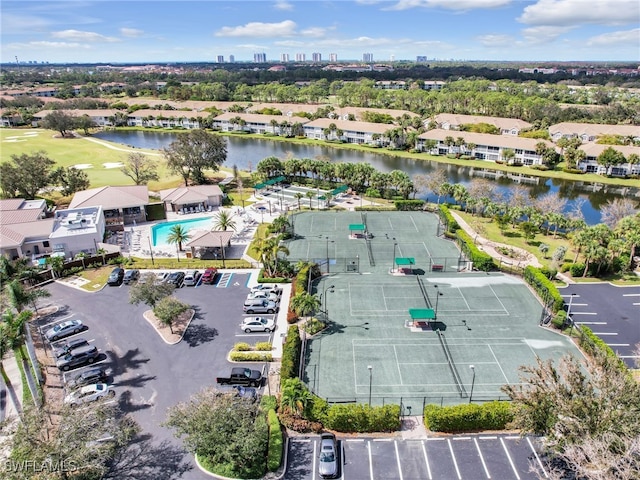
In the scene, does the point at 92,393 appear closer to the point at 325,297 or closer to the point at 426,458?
the point at 325,297

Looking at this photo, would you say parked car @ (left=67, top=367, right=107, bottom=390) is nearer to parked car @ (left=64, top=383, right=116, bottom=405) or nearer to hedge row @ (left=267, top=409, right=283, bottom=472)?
parked car @ (left=64, top=383, right=116, bottom=405)

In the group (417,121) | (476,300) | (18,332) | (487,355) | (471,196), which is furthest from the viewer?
(417,121)

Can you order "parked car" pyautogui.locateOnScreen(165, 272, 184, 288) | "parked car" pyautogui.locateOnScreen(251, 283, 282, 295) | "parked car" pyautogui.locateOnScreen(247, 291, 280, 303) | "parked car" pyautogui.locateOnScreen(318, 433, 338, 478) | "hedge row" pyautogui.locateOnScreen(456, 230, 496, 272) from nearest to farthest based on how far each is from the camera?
"parked car" pyautogui.locateOnScreen(318, 433, 338, 478) < "parked car" pyautogui.locateOnScreen(247, 291, 280, 303) < "parked car" pyautogui.locateOnScreen(251, 283, 282, 295) < "parked car" pyautogui.locateOnScreen(165, 272, 184, 288) < "hedge row" pyautogui.locateOnScreen(456, 230, 496, 272)

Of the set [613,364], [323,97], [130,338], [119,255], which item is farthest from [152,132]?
[613,364]

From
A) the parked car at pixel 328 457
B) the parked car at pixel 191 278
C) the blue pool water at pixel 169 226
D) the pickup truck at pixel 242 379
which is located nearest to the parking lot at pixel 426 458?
the parked car at pixel 328 457

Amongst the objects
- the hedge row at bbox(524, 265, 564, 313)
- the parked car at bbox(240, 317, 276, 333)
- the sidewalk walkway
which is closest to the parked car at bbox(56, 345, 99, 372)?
the parked car at bbox(240, 317, 276, 333)

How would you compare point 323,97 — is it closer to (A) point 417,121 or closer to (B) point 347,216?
(A) point 417,121

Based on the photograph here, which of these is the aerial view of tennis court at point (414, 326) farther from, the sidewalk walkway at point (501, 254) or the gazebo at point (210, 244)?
the gazebo at point (210, 244)
